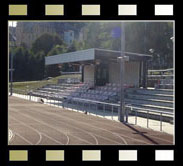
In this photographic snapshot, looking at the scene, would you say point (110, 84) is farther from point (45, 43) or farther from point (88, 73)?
point (45, 43)

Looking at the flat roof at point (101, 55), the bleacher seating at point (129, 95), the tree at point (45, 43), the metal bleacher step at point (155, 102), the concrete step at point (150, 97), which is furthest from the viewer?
the tree at point (45, 43)

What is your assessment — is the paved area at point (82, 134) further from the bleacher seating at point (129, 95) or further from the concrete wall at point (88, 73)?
the concrete wall at point (88, 73)

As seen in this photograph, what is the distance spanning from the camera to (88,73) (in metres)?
36.4

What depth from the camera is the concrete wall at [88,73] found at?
3537 centimetres

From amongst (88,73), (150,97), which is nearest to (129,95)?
(150,97)

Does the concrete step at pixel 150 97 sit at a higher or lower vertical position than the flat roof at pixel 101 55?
lower

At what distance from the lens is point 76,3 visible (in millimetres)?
5055

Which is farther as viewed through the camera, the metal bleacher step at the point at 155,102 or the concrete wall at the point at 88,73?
the concrete wall at the point at 88,73

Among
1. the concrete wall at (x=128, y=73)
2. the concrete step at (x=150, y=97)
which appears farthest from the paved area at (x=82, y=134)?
the concrete wall at (x=128, y=73)

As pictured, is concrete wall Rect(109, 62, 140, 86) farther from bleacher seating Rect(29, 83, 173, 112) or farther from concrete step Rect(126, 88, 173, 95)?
concrete step Rect(126, 88, 173, 95)

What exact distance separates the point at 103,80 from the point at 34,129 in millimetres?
18999

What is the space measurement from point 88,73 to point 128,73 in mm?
7071

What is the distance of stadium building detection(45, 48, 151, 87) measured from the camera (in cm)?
2758

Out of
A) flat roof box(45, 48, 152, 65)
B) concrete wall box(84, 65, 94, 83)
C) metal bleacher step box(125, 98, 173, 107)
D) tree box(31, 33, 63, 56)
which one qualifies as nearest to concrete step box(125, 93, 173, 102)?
metal bleacher step box(125, 98, 173, 107)
